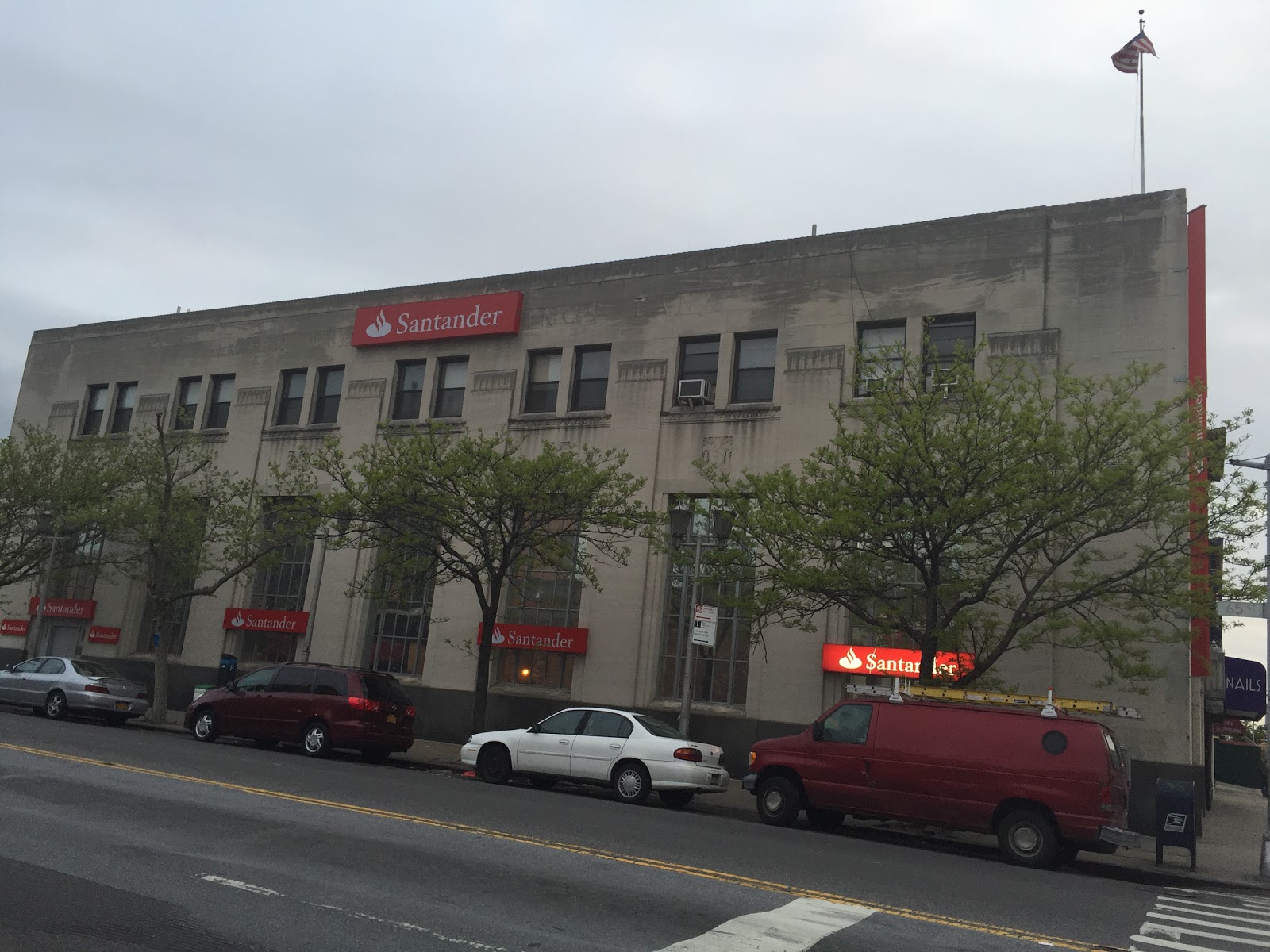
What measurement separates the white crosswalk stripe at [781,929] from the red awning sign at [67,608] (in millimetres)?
28818

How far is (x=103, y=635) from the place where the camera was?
30.5 metres

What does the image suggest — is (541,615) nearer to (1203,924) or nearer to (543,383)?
(543,383)

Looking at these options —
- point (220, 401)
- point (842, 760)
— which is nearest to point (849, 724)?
point (842, 760)

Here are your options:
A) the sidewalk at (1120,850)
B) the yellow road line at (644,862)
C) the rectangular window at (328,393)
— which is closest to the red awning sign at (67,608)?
the rectangular window at (328,393)

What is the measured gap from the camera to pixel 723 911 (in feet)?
25.3

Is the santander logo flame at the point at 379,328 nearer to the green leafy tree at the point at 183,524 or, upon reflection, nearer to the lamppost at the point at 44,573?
the green leafy tree at the point at 183,524

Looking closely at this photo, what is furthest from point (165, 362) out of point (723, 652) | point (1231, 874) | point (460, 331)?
point (1231, 874)

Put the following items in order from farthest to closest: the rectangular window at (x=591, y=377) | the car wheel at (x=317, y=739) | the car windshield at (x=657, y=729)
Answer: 1. the rectangular window at (x=591, y=377)
2. the car wheel at (x=317, y=739)
3. the car windshield at (x=657, y=729)

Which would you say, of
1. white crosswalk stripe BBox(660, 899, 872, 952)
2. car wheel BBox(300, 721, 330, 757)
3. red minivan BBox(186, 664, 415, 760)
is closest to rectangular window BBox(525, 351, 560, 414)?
red minivan BBox(186, 664, 415, 760)

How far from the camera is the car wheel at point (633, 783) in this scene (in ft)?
51.6

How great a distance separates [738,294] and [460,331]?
301 inches

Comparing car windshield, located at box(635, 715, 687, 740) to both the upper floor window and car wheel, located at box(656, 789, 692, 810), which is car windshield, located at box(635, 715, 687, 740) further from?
the upper floor window

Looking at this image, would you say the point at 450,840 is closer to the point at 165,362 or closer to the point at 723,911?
the point at 723,911

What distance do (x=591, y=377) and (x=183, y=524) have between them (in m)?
11.0
